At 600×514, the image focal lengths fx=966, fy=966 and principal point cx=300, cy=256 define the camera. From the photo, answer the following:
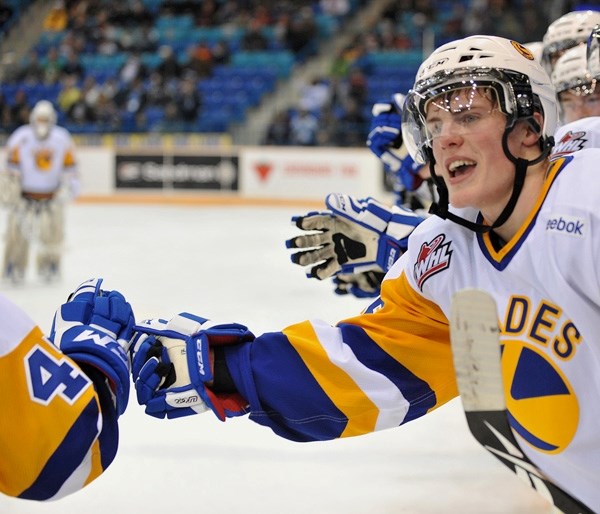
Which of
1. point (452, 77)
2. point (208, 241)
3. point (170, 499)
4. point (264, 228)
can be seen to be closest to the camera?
point (452, 77)

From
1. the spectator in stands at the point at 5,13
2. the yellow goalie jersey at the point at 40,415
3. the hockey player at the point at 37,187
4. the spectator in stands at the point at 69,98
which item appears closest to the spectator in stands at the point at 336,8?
the spectator in stands at the point at 69,98

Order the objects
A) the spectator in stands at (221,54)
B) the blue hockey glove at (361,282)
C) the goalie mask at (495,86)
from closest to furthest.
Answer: the goalie mask at (495,86), the blue hockey glove at (361,282), the spectator in stands at (221,54)

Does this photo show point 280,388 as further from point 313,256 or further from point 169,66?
point 169,66

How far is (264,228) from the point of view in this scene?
10.3 meters

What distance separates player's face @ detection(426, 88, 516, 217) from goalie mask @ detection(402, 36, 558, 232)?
10 millimetres

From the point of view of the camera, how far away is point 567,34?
3650 millimetres

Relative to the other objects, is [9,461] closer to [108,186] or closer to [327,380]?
[327,380]

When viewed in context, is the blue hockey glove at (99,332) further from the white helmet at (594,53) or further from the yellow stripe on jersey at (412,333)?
the white helmet at (594,53)

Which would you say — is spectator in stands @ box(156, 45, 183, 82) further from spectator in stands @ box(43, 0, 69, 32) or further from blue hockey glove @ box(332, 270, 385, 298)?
blue hockey glove @ box(332, 270, 385, 298)

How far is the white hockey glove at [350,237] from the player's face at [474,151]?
2.41 feet

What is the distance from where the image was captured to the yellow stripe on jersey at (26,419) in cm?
158

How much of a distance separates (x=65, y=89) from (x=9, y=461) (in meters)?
14.3

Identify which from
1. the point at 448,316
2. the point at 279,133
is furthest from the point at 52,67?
the point at 448,316

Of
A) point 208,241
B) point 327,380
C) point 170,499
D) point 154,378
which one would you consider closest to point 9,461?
point 154,378
